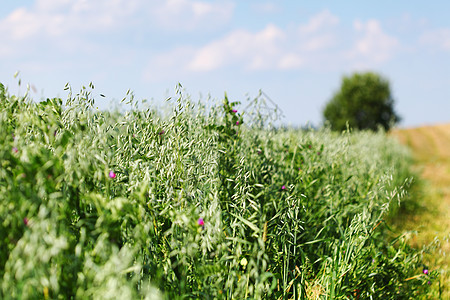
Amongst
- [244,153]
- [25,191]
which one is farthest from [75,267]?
[244,153]

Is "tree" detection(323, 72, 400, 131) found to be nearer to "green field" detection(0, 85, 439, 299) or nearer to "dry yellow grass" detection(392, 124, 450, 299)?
"dry yellow grass" detection(392, 124, 450, 299)

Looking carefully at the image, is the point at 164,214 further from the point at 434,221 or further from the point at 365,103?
the point at 365,103

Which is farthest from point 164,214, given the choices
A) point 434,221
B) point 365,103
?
point 365,103

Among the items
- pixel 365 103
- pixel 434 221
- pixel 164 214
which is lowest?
pixel 434 221

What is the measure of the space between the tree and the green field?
81.0ft

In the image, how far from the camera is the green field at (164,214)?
1.42m

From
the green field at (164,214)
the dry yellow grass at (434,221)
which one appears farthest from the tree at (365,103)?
the green field at (164,214)

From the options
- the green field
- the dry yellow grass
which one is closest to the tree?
the dry yellow grass

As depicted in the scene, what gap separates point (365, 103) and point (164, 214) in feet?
91.6

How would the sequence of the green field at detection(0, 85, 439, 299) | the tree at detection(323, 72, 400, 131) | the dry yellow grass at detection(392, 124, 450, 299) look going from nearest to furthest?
the green field at detection(0, 85, 439, 299) < the dry yellow grass at detection(392, 124, 450, 299) < the tree at detection(323, 72, 400, 131)

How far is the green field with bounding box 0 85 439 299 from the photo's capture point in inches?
56.0

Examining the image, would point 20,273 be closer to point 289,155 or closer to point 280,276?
point 280,276

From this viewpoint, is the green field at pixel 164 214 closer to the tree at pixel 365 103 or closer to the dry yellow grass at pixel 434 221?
the dry yellow grass at pixel 434 221

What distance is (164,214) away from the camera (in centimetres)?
215
